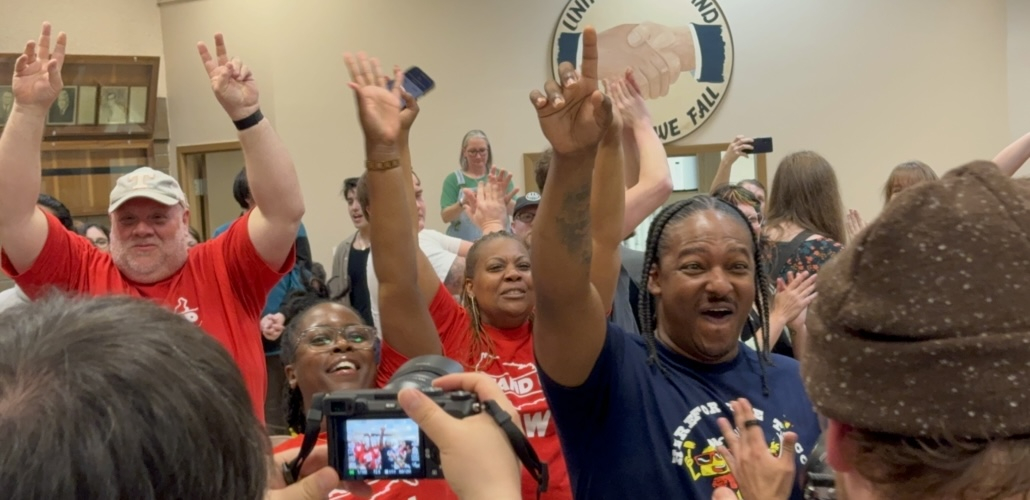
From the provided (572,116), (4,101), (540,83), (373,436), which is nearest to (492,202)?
(572,116)

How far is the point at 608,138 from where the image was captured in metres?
2.00

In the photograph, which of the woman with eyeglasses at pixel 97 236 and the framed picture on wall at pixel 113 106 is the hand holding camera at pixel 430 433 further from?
the framed picture on wall at pixel 113 106

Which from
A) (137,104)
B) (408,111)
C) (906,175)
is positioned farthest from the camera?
(137,104)

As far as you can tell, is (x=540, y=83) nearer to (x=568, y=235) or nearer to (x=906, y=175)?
(x=906, y=175)

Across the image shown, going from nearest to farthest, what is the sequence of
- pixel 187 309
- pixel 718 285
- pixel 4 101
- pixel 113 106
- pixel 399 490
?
A: pixel 718 285
pixel 399 490
pixel 187 309
pixel 4 101
pixel 113 106

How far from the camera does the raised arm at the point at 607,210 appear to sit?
2006 millimetres

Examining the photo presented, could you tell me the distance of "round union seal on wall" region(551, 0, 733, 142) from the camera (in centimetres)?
709

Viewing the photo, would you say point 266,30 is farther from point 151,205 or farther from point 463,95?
point 151,205

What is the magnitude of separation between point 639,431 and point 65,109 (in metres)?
6.67

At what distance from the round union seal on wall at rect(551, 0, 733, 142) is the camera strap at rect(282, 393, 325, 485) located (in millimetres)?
6045

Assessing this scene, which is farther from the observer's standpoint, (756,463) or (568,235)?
(568,235)

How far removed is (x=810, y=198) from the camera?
355cm

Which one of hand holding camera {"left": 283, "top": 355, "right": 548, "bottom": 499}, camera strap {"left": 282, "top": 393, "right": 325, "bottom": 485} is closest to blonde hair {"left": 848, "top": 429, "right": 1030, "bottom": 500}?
hand holding camera {"left": 283, "top": 355, "right": 548, "bottom": 499}

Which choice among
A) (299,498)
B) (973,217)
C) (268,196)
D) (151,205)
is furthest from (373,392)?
(151,205)
